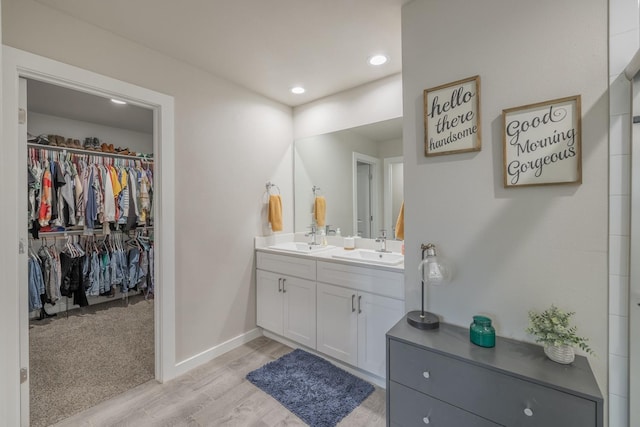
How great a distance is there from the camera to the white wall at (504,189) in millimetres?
1171

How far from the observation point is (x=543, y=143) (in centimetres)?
126

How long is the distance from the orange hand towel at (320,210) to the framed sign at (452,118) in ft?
5.05

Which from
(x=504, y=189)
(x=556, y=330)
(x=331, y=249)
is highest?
(x=504, y=189)

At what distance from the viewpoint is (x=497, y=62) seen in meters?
1.38

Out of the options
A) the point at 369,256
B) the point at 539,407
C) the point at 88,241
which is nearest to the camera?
the point at 539,407

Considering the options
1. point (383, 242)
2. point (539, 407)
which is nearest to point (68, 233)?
point (383, 242)

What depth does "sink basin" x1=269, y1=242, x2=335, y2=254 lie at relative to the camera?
2.61m

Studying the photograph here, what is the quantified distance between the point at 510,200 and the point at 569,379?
741 millimetres

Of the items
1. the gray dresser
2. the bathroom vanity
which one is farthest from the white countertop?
the gray dresser

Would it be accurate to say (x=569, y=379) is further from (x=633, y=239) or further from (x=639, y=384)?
(x=633, y=239)

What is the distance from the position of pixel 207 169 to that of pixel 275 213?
0.80m

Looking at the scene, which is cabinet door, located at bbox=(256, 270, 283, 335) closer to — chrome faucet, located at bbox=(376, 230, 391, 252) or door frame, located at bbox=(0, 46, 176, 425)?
chrome faucet, located at bbox=(376, 230, 391, 252)

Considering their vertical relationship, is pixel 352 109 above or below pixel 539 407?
above

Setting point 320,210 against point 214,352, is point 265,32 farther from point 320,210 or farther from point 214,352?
point 214,352
